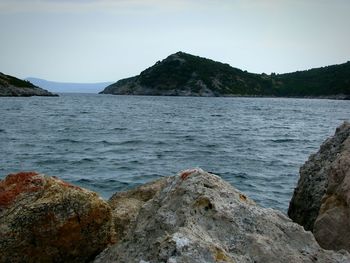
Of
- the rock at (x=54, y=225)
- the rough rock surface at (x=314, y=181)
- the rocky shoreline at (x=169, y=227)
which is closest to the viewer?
the rocky shoreline at (x=169, y=227)

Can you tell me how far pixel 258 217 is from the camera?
5543 millimetres

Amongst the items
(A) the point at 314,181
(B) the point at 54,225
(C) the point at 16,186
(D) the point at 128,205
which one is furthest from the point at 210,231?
(A) the point at 314,181

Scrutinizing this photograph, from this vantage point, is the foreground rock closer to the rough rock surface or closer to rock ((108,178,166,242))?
the rough rock surface

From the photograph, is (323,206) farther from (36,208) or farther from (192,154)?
(192,154)

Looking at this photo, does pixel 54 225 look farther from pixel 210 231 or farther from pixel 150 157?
pixel 150 157

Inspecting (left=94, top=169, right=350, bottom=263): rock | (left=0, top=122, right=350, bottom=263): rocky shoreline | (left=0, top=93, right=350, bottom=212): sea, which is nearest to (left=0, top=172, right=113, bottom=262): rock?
(left=0, top=122, right=350, bottom=263): rocky shoreline

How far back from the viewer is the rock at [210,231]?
4574 mm

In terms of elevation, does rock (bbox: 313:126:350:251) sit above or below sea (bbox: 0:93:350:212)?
above

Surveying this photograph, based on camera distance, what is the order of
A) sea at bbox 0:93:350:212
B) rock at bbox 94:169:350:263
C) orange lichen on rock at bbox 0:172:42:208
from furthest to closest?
sea at bbox 0:93:350:212 → orange lichen on rock at bbox 0:172:42:208 → rock at bbox 94:169:350:263

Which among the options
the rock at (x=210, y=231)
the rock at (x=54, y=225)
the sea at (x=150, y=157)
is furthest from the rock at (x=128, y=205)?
the sea at (x=150, y=157)

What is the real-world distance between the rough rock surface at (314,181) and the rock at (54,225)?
5319 mm

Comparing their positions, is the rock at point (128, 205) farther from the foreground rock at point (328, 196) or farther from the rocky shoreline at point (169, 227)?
the foreground rock at point (328, 196)

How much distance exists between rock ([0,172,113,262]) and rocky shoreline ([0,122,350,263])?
13 millimetres

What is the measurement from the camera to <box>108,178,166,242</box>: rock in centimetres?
801
